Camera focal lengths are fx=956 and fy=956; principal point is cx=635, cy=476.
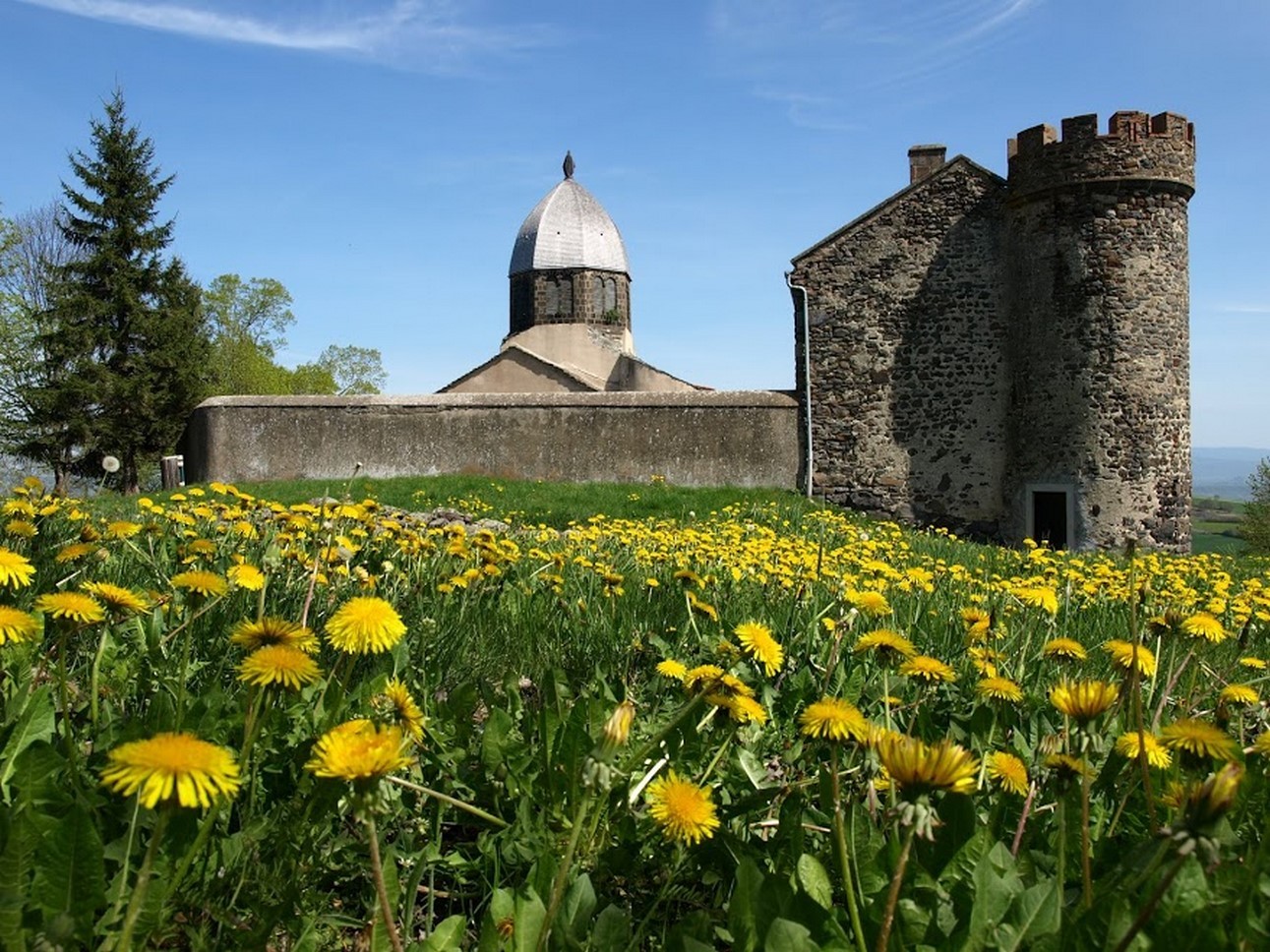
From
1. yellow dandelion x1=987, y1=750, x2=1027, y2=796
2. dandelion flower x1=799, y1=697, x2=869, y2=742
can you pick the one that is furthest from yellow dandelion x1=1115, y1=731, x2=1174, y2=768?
dandelion flower x1=799, y1=697, x2=869, y2=742

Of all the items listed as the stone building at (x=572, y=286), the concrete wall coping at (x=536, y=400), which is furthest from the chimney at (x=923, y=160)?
the stone building at (x=572, y=286)

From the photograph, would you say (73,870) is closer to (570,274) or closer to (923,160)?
(923,160)

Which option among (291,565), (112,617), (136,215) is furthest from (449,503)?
(136,215)

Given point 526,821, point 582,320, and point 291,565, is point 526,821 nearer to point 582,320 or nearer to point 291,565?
point 291,565

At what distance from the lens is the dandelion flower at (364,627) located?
4.60ft

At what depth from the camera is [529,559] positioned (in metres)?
4.66

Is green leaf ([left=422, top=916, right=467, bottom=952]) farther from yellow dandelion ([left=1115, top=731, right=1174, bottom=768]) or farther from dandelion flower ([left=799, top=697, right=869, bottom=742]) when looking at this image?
yellow dandelion ([left=1115, top=731, right=1174, bottom=768])

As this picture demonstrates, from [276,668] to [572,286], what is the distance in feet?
119

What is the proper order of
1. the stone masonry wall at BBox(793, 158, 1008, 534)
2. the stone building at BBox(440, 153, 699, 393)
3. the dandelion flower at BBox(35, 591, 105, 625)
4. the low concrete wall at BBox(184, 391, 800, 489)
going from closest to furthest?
1. the dandelion flower at BBox(35, 591, 105, 625)
2. the stone masonry wall at BBox(793, 158, 1008, 534)
3. the low concrete wall at BBox(184, 391, 800, 489)
4. the stone building at BBox(440, 153, 699, 393)

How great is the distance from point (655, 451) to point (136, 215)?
21801 mm

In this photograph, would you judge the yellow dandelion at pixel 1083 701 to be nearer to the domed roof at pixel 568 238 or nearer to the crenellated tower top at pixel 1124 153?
the crenellated tower top at pixel 1124 153

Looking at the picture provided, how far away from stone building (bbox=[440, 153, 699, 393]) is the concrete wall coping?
43.6 ft

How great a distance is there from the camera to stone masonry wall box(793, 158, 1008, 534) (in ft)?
55.2

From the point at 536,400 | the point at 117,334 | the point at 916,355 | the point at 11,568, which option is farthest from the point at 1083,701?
the point at 117,334
